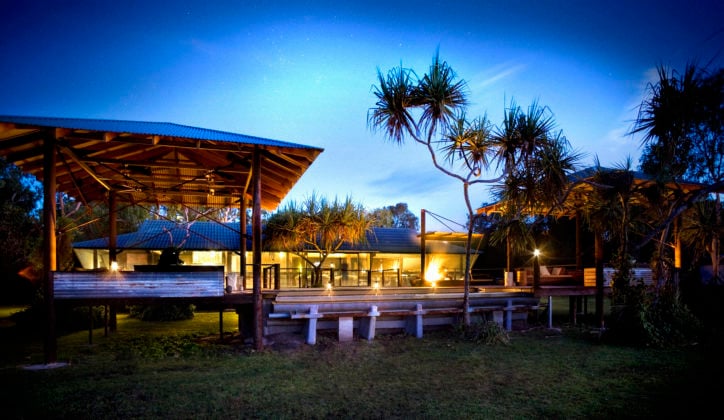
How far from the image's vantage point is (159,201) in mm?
15164

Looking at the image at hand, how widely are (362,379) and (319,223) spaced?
11195mm

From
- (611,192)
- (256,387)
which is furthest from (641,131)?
(256,387)

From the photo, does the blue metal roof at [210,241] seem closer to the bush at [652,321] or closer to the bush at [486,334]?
the bush at [486,334]

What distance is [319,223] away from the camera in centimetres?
1769

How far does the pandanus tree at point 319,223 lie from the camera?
17594 mm

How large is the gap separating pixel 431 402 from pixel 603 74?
14.0 metres

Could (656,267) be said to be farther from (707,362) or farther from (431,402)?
(431,402)

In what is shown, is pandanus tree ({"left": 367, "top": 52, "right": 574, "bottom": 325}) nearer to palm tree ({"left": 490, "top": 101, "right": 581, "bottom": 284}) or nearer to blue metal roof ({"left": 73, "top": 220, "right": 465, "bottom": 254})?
palm tree ({"left": 490, "top": 101, "right": 581, "bottom": 284})

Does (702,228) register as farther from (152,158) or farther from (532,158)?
(152,158)

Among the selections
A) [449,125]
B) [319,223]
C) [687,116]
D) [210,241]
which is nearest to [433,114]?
[449,125]

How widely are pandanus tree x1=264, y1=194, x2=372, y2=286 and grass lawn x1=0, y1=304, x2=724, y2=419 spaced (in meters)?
7.68

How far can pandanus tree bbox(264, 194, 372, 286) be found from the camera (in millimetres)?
17594

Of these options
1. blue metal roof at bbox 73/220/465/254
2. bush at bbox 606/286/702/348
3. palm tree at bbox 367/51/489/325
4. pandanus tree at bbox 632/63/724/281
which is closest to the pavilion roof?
palm tree at bbox 367/51/489/325

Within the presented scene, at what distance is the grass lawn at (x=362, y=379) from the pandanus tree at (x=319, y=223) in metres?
7.68
